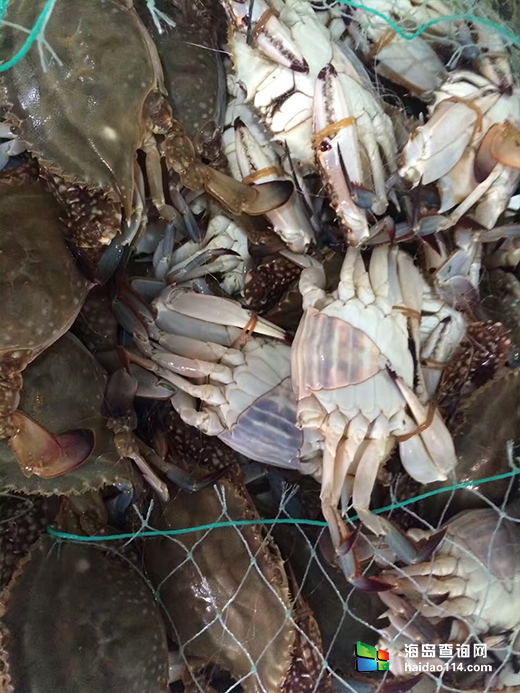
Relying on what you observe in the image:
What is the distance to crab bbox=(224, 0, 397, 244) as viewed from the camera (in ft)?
5.08

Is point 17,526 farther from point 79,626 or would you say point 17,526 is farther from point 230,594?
point 230,594

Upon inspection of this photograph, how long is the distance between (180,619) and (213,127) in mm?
1314

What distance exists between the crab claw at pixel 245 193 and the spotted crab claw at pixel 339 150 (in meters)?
0.12

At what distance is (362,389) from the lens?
5.01ft

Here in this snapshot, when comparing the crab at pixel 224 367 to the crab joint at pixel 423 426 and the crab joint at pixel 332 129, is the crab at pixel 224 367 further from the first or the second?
the crab joint at pixel 332 129

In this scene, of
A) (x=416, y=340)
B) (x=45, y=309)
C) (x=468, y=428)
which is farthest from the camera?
(x=468, y=428)

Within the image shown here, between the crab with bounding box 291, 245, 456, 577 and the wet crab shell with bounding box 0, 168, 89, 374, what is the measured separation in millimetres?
558

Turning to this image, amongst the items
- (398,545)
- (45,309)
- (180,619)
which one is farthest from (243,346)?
(180,619)

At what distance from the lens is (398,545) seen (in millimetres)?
1531

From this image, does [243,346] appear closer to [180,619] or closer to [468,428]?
[468,428]

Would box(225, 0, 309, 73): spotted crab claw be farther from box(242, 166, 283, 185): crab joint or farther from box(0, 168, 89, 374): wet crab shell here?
box(0, 168, 89, 374): wet crab shell

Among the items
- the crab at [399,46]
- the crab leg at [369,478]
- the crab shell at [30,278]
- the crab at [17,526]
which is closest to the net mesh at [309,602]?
the crab leg at [369,478]

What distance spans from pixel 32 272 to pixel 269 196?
1.93 feet

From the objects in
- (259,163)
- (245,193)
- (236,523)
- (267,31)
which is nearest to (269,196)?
(245,193)
